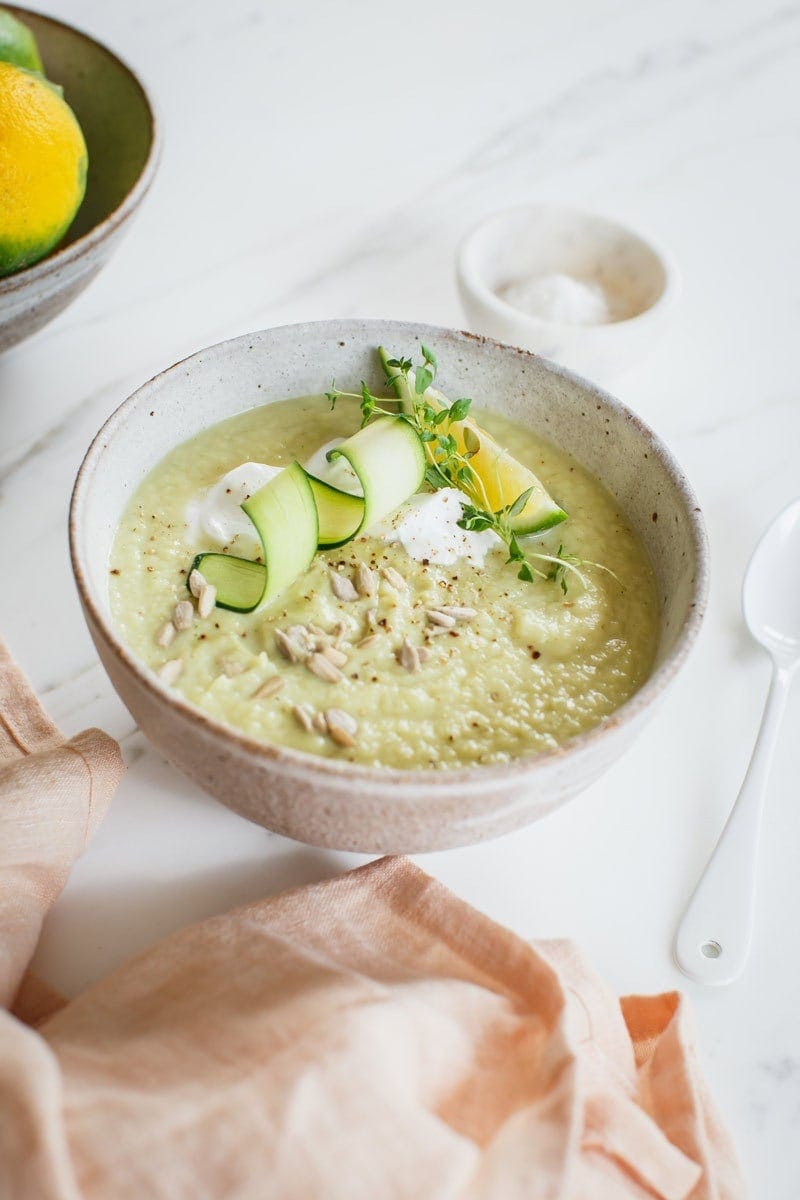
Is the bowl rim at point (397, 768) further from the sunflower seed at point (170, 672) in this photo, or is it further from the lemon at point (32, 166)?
the lemon at point (32, 166)

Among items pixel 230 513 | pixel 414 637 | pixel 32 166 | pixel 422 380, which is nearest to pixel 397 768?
pixel 414 637

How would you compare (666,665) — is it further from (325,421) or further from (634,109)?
(634,109)

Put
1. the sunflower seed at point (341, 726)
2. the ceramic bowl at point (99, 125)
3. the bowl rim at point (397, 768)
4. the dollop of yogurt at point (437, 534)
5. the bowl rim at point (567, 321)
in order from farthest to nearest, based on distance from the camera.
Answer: the bowl rim at point (567, 321) → the ceramic bowl at point (99, 125) → the dollop of yogurt at point (437, 534) → the sunflower seed at point (341, 726) → the bowl rim at point (397, 768)

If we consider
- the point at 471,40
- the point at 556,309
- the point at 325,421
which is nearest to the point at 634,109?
the point at 471,40

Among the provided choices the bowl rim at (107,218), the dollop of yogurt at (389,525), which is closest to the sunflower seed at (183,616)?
the dollop of yogurt at (389,525)

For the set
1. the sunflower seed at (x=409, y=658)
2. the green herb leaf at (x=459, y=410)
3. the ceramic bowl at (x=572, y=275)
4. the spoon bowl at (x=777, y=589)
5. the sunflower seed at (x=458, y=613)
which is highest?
the green herb leaf at (x=459, y=410)

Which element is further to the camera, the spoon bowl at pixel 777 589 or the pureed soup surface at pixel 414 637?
the spoon bowl at pixel 777 589
